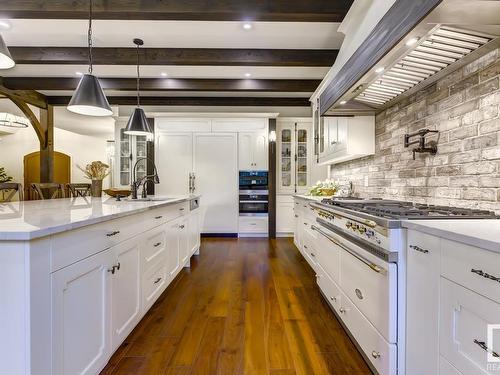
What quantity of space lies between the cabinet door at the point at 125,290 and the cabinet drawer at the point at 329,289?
1.45 meters

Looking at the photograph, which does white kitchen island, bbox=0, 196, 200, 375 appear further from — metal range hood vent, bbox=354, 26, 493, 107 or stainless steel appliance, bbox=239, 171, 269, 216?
stainless steel appliance, bbox=239, 171, 269, 216

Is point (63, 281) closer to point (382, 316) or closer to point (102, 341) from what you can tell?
point (102, 341)

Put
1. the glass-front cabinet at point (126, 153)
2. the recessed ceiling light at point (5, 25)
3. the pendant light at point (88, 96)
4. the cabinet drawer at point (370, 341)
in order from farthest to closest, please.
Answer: the glass-front cabinet at point (126, 153), the recessed ceiling light at point (5, 25), the pendant light at point (88, 96), the cabinet drawer at point (370, 341)

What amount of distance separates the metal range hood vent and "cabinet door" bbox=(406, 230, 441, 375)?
1.02 meters

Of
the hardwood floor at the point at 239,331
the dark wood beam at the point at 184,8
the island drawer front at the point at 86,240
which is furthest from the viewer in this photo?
the dark wood beam at the point at 184,8

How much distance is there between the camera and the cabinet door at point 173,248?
2582 millimetres

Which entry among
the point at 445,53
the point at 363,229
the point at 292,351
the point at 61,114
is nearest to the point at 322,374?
the point at 292,351

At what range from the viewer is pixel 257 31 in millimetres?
2980

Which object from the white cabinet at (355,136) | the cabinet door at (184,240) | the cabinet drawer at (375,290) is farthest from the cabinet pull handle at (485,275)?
the cabinet door at (184,240)

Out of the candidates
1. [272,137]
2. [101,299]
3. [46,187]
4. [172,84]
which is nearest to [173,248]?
[101,299]

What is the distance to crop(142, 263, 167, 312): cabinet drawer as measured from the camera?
2.00m

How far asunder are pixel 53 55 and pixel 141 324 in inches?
134

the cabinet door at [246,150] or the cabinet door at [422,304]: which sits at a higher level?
the cabinet door at [246,150]

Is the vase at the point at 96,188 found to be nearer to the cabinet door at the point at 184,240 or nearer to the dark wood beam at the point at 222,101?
the cabinet door at the point at 184,240
